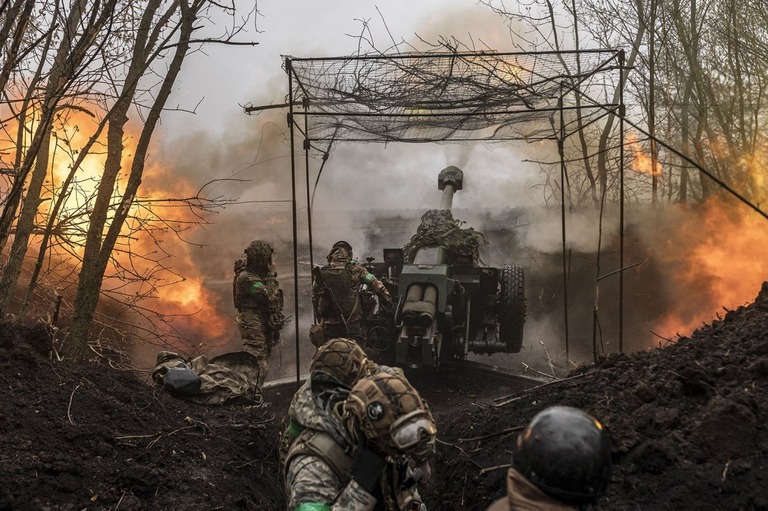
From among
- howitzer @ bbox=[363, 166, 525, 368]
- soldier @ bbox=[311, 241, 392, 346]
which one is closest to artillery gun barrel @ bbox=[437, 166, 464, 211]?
howitzer @ bbox=[363, 166, 525, 368]

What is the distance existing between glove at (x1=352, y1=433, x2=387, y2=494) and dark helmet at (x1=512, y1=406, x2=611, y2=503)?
80 cm

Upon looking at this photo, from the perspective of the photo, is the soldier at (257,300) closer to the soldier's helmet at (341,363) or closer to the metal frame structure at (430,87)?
the metal frame structure at (430,87)

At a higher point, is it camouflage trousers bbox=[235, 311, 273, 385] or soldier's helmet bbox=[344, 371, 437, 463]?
soldier's helmet bbox=[344, 371, 437, 463]

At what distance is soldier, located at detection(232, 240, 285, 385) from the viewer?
7.83 m

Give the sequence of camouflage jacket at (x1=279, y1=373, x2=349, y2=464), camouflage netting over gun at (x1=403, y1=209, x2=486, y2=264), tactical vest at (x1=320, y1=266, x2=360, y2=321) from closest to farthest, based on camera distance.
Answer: camouflage jacket at (x1=279, y1=373, x2=349, y2=464)
tactical vest at (x1=320, y1=266, x2=360, y2=321)
camouflage netting over gun at (x1=403, y1=209, x2=486, y2=264)

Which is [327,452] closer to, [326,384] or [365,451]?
[365,451]

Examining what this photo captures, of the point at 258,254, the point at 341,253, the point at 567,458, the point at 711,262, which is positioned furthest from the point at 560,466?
the point at 711,262

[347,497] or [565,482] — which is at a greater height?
[565,482]

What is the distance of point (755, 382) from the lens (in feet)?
11.9

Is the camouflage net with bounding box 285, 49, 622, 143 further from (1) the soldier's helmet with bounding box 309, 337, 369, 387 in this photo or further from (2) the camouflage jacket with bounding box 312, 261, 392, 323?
(1) the soldier's helmet with bounding box 309, 337, 369, 387

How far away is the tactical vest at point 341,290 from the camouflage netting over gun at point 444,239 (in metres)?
1.18

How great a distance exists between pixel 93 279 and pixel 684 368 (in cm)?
488

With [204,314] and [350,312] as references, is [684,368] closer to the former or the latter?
[350,312]

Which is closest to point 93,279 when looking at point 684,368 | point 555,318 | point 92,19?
point 92,19
